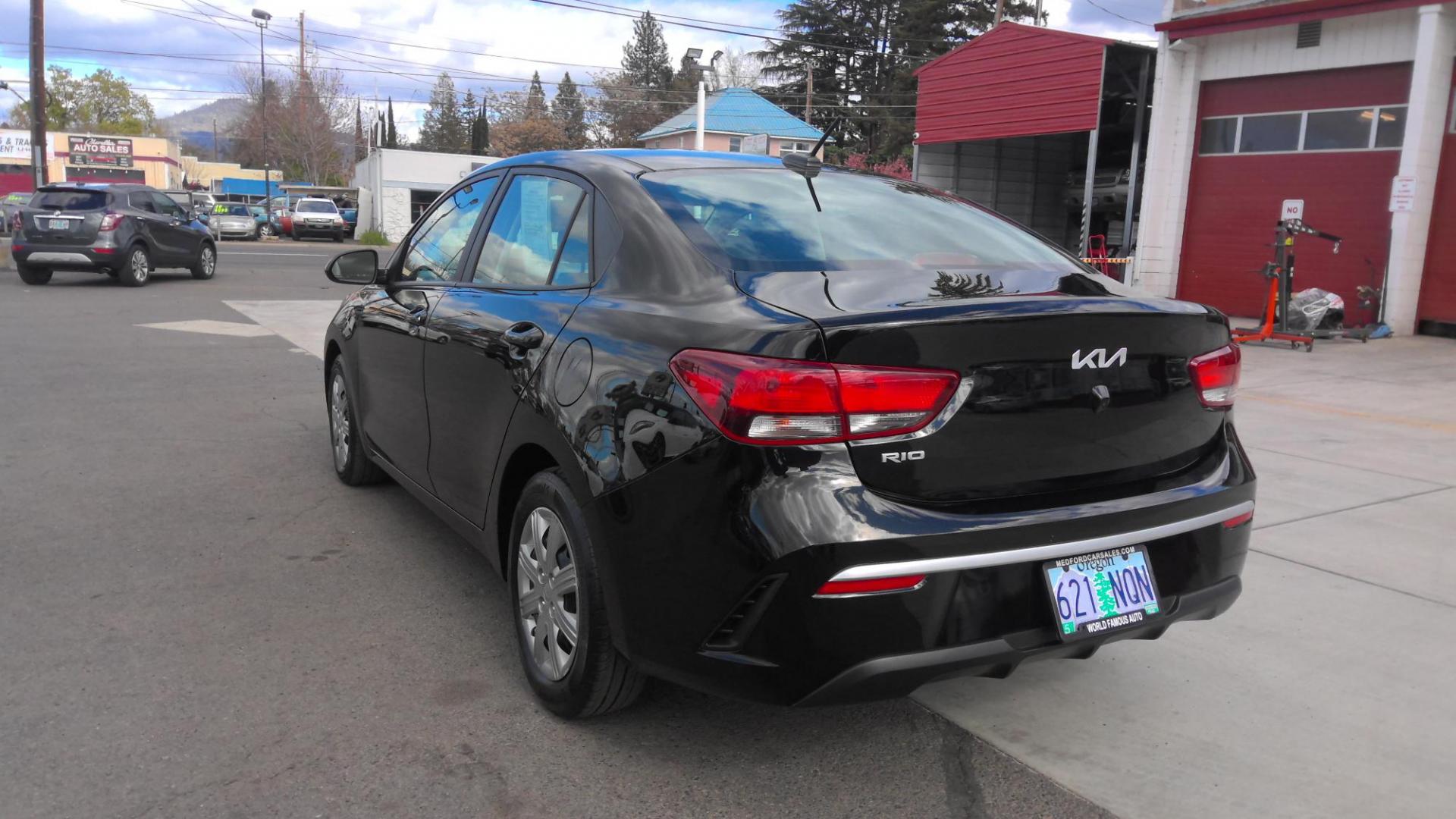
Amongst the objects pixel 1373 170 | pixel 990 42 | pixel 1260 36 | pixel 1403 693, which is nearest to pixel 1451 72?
pixel 1373 170

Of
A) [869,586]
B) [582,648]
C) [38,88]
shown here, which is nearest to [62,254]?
[38,88]

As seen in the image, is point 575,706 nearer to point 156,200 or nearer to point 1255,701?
point 1255,701

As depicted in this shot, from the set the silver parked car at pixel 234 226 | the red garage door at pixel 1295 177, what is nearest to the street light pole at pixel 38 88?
the silver parked car at pixel 234 226

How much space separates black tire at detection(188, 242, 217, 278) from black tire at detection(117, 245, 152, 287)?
1.25 m

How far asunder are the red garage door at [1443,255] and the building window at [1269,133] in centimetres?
209

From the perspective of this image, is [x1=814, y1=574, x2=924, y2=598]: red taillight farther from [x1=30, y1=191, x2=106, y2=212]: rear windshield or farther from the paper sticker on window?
[x1=30, y1=191, x2=106, y2=212]: rear windshield

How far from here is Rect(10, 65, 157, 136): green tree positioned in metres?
86.5

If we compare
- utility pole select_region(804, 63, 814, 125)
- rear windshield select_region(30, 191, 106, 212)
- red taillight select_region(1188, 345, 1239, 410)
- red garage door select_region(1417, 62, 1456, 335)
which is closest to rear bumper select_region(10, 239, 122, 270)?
rear windshield select_region(30, 191, 106, 212)

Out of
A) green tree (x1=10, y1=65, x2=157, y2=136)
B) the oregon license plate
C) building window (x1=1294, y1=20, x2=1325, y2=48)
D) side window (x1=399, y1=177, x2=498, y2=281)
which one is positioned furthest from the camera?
green tree (x1=10, y1=65, x2=157, y2=136)

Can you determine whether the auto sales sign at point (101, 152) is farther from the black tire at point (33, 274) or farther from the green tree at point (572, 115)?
the black tire at point (33, 274)

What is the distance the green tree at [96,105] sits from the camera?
8650 centimetres

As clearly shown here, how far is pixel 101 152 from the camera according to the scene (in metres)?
71.6

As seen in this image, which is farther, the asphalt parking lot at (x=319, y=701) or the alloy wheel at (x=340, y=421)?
the alloy wheel at (x=340, y=421)

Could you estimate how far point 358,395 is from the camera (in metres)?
4.97
